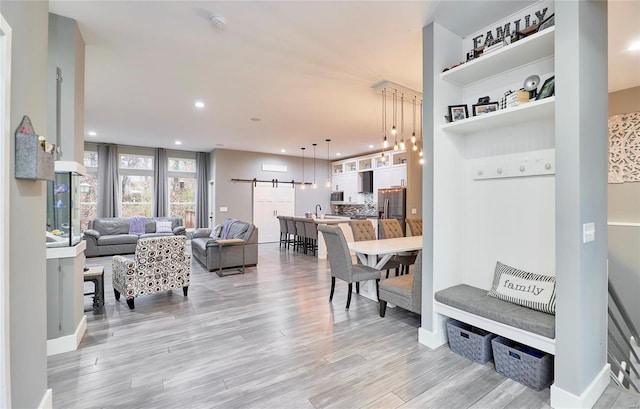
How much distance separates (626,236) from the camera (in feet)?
13.5

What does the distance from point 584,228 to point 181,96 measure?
4.99 m

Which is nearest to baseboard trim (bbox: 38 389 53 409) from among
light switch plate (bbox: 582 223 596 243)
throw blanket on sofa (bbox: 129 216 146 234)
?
light switch plate (bbox: 582 223 596 243)

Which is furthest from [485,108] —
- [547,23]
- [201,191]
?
[201,191]

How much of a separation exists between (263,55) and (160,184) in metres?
6.99

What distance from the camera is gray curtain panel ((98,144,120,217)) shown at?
8.05m

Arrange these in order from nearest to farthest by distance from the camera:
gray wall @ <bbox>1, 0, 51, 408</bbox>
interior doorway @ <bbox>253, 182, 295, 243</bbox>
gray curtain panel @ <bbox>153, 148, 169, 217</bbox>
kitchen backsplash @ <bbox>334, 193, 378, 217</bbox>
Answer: gray wall @ <bbox>1, 0, 51, 408</bbox>, gray curtain panel @ <bbox>153, 148, 169, 217</bbox>, kitchen backsplash @ <bbox>334, 193, 378, 217</bbox>, interior doorway @ <bbox>253, 182, 295, 243</bbox>

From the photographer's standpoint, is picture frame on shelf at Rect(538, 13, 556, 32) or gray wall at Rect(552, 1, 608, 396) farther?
picture frame on shelf at Rect(538, 13, 556, 32)

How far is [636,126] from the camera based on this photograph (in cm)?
406

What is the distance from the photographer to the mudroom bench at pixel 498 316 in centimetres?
Result: 197

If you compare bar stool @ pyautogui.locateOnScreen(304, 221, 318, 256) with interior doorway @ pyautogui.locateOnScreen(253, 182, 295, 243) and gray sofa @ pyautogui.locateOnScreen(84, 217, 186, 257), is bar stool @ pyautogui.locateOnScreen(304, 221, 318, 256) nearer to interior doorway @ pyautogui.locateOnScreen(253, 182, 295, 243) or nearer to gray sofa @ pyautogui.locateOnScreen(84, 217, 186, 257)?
interior doorway @ pyautogui.locateOnScreen(253, 182, 295, 243)

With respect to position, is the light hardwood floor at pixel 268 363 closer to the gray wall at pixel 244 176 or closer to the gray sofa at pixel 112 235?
the gray sofa at pixel 112 235

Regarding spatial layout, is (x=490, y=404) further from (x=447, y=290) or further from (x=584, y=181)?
(x=584, y=181)

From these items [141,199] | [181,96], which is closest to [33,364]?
[181,96]

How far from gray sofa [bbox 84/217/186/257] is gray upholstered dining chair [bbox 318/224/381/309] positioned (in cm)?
584
